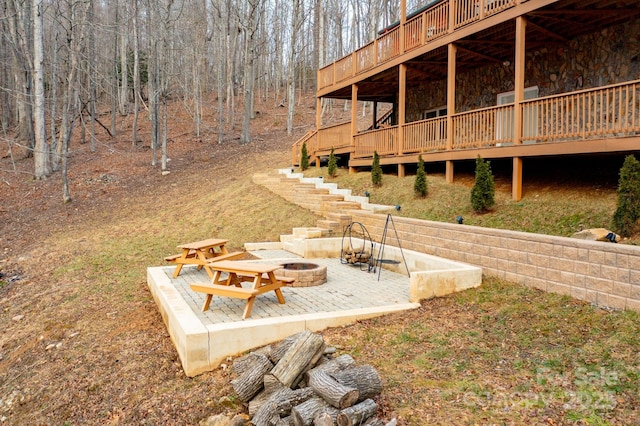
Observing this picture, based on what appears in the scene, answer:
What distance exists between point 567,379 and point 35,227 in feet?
49.9

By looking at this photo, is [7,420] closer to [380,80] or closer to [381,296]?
[381,296]

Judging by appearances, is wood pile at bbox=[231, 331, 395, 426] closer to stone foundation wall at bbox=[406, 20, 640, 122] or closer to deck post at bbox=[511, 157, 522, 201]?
deck post at bbox=[511, 157, 522, 201]

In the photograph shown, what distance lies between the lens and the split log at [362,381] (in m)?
3.73

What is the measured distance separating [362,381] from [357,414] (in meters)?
0.38

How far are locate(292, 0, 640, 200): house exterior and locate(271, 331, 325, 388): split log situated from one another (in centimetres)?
635

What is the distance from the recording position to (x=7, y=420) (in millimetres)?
4918

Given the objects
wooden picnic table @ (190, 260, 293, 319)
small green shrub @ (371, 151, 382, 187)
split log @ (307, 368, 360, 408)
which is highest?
small green shrub @ (371, 151, 382, 187)

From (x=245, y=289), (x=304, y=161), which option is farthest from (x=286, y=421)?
(x=304, y=161)

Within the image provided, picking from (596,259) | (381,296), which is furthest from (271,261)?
(596,259)

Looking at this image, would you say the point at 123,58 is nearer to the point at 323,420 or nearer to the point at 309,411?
the point at 309,411

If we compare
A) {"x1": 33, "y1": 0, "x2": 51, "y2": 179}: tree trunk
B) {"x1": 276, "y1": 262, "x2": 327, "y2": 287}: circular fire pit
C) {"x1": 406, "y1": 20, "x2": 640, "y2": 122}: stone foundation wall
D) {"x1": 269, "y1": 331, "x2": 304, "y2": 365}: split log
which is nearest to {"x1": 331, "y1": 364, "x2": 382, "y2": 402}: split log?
{"x1": 269, "y1": 331, "x2": 304, "y2": 365}: split log

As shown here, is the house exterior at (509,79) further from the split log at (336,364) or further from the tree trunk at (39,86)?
the tree trunk at (39,86)

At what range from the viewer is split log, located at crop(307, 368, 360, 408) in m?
3.53

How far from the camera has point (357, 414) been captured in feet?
11.2
